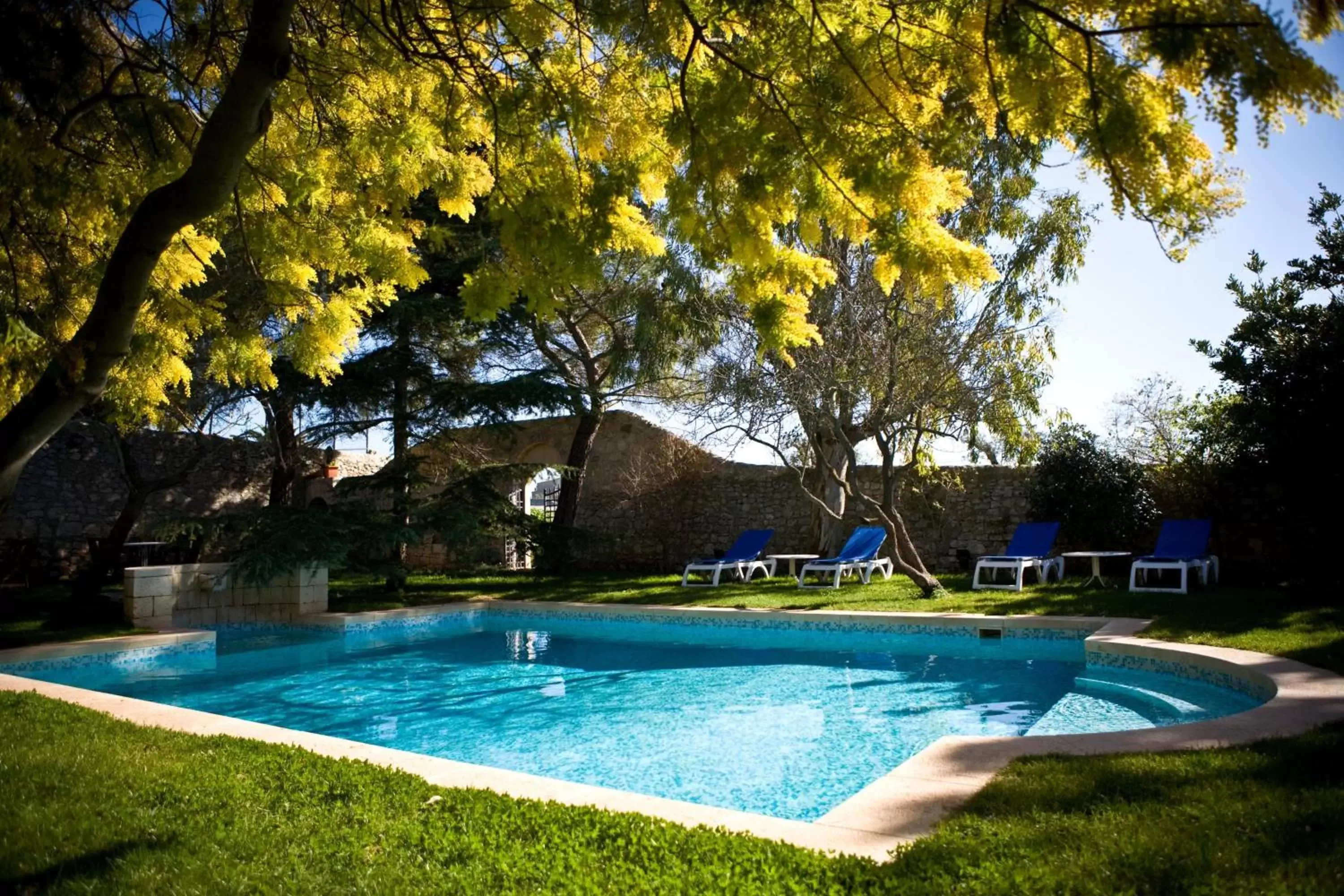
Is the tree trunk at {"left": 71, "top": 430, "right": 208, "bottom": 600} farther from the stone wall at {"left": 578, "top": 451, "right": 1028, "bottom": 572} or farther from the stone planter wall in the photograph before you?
the stone wall at {"left": 578, "top": 451, "right": 1028, "bottom": 572}

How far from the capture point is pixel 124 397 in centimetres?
596

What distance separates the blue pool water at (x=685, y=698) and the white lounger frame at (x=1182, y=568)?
293cm

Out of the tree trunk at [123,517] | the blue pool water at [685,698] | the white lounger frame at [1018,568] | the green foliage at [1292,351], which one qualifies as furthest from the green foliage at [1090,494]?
the tree trunk at [123,517]

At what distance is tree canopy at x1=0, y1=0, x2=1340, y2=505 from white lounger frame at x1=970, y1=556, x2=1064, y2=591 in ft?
32.7

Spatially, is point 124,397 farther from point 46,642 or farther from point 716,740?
point 46,642

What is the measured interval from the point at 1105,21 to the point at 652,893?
10.8 ft

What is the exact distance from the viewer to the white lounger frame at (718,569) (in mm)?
16047

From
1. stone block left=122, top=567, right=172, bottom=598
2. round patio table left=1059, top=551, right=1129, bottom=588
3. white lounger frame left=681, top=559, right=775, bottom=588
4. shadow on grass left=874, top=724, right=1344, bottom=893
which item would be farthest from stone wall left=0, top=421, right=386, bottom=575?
shadow on grass left=874, top=724, right=1344, bottom=893

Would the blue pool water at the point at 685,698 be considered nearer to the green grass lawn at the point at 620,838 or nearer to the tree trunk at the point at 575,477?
the green grass lawn at the point at 620,838

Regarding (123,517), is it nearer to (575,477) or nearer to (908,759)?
(575,477)

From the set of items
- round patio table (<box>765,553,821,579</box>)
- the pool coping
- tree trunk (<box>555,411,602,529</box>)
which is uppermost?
tree trunk (<box>555,411,602,529</box>)

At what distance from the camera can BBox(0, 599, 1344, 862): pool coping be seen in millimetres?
3633

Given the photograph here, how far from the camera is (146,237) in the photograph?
3.38 meters

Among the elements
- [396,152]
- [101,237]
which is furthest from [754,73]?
[101,237]
